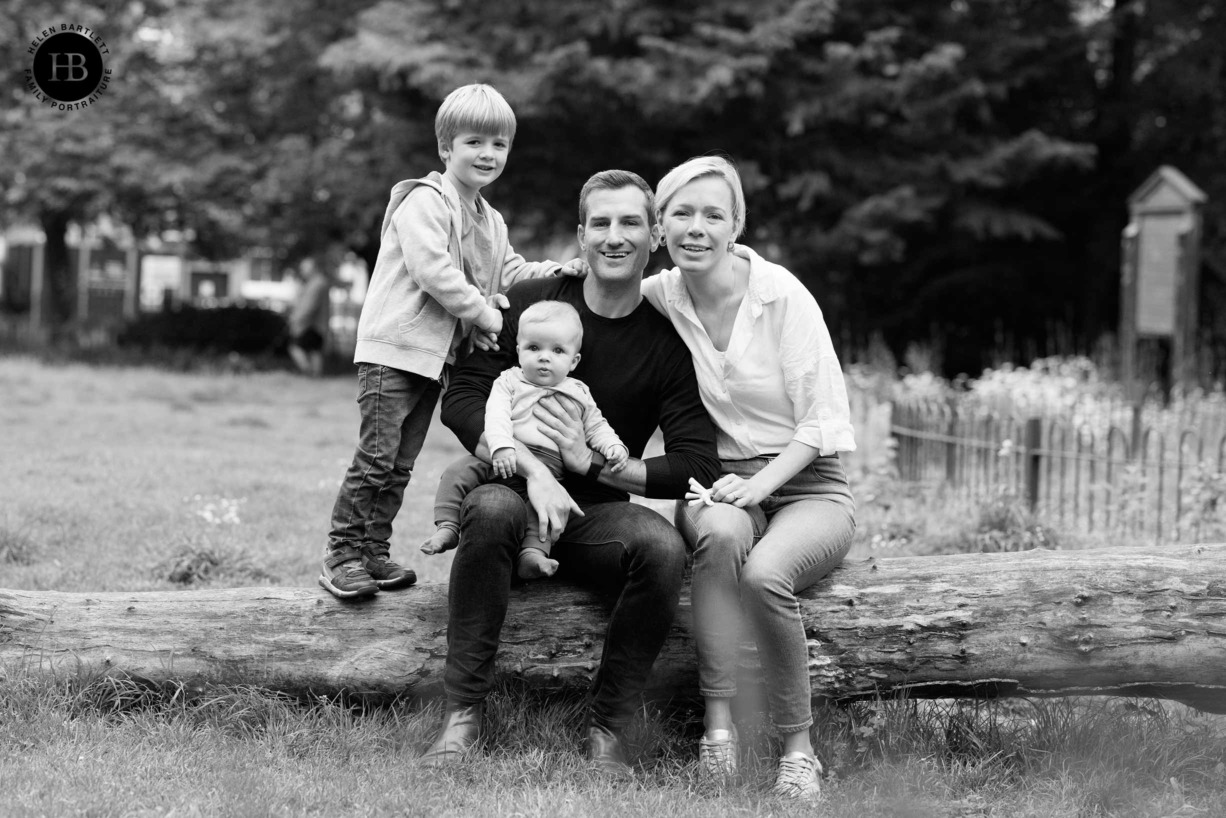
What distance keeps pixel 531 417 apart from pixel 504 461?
17cm

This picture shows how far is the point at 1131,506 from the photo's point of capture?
6.91 metres

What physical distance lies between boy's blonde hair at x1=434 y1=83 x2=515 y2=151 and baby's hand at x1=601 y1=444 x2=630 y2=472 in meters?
1.05

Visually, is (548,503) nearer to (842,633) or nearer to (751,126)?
(842,633)

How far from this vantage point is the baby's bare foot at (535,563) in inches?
140

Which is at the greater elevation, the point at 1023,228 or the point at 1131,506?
the point at 1023,228

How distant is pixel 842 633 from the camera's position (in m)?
3.68

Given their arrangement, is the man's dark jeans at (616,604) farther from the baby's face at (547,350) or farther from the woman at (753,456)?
the baby's face at (547,350)

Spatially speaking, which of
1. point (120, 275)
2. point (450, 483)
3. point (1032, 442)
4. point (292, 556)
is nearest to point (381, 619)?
point (450, 483)

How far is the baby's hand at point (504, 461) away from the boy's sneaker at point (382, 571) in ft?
1.76

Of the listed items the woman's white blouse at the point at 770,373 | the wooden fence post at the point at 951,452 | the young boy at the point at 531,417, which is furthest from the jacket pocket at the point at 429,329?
the wooden fence post at the point at 951,452

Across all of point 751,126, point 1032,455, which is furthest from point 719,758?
point 751,126

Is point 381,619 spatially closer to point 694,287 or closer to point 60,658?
point 60,658

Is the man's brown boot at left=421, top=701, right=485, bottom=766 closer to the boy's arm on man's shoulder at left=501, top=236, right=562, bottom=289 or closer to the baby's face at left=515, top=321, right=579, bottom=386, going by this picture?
the baby's face at left=515, top=321, right=579, bottom=386

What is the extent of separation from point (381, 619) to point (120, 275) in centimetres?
4241
